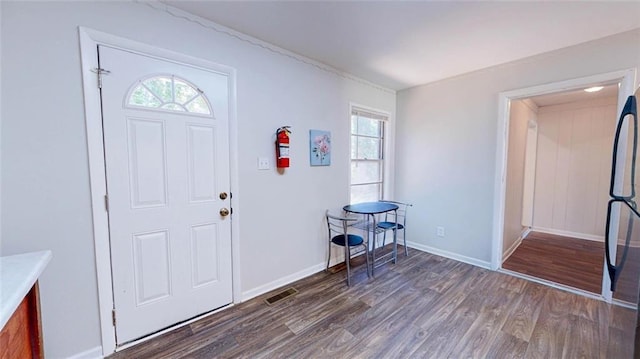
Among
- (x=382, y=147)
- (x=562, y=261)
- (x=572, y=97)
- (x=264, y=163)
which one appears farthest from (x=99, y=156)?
(x=572, y=97)

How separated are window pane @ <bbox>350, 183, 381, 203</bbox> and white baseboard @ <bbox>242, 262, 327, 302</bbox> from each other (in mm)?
1030

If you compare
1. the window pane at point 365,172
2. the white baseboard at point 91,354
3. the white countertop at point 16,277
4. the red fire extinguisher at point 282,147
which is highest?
the red fire extinguisher at point 282,147

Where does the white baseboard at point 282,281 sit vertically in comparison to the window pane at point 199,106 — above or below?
below

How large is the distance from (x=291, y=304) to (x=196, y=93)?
6.52ft

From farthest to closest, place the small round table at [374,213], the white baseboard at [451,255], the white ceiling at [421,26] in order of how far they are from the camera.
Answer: the white baseboard at [451,255]
the small round table at [374,213]
the white ceiling at [421,26]

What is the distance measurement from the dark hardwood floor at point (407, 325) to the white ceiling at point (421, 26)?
2.02 metres

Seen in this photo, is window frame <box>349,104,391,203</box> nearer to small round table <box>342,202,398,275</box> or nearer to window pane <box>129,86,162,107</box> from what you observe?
small round table <box>342,202,398,275</box>

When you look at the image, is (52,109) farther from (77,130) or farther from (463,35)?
Result: (463,35)

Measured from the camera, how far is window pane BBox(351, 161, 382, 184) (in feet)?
11.4

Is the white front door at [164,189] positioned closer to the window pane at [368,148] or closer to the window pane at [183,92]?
the window pane at [183,92]

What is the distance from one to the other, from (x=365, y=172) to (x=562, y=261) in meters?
2.76

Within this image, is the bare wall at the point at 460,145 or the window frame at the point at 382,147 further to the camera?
the window frame at the point at 382,147

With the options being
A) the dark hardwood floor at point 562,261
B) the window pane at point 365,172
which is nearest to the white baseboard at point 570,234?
the dark hardwood floor at point 562,261

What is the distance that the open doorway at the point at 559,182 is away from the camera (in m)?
3.25
